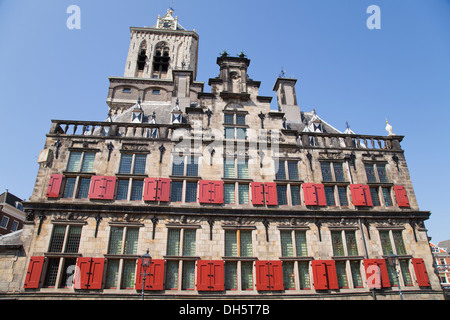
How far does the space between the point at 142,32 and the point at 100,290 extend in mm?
36185

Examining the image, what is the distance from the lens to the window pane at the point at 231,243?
1579cm

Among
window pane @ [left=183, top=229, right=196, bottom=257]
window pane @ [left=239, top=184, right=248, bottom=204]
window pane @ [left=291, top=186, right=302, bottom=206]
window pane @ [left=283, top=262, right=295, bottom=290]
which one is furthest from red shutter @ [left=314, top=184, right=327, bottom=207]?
window pane @ [left=183, top=229, right=196, bottom=257]

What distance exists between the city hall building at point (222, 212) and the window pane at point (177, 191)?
6cm

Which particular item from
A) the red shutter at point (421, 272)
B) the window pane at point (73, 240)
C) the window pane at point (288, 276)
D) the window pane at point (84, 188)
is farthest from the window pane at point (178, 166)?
the red shutter at point (421, 272)

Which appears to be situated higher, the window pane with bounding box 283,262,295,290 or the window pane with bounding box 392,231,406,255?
the window pane with bounding box 392,231,406,255

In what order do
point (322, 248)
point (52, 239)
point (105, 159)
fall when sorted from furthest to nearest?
point (105, 159), point (322, 248), point (52, 239)

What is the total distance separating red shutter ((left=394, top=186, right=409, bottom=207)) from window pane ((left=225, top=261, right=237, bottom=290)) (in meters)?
11.0

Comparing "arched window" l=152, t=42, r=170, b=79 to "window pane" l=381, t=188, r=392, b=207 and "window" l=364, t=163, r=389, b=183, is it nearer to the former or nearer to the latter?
"window" l=364, t=163, r=389, b=183

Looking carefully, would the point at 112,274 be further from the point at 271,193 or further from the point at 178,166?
the point at 271,193

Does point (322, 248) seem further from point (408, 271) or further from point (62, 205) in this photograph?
point (62, 205)

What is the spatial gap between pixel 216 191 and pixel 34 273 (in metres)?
9.98

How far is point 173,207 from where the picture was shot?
16172 millimetres

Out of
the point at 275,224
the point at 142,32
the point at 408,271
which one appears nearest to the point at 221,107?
the point at 275,224

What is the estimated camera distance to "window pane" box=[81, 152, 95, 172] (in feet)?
56.7
